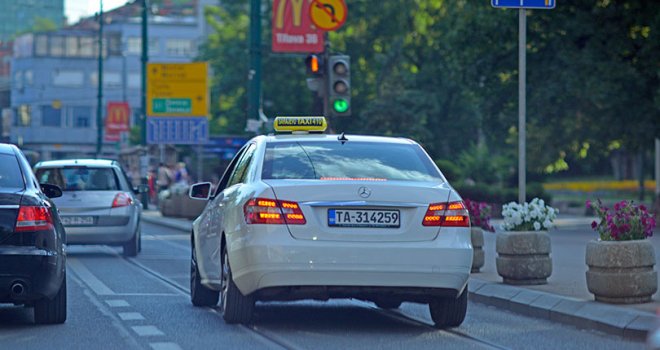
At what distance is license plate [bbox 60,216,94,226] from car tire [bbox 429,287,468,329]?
37.0 ft

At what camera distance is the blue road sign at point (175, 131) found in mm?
45344

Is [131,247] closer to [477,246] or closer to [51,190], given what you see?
[477,246]

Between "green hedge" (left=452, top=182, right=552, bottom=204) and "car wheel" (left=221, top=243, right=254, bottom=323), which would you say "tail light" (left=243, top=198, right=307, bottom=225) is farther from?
"green hedge" (left=452, top=182, right=552, bottom=204)

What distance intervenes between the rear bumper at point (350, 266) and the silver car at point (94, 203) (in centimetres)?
1175

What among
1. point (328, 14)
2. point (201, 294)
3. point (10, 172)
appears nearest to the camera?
point (10, 172)

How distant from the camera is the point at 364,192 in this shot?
34.5 feet

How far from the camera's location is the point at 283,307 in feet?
43.1

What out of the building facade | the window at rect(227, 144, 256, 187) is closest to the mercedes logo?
the window at rect(227, 144, 256, 187)

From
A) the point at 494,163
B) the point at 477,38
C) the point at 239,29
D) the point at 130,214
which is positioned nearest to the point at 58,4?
the point at 239,29

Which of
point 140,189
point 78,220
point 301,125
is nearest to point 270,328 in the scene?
point 301,125

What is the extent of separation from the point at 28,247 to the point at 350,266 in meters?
2.37

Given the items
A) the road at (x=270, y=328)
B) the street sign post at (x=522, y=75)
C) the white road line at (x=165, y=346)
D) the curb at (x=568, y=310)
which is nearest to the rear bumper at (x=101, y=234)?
the road at (x=270, y=328)

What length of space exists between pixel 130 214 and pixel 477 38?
1565 cm

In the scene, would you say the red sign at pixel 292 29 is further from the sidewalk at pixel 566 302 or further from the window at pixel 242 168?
the window at pixel 242 168
